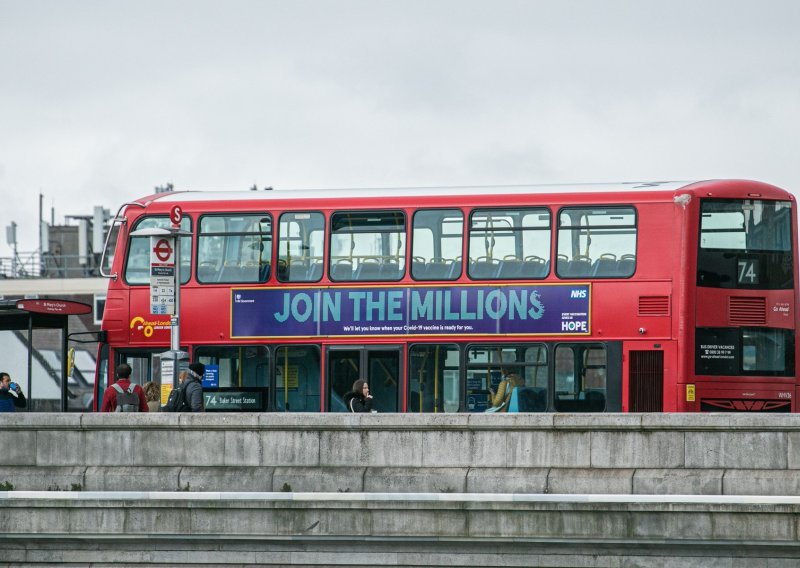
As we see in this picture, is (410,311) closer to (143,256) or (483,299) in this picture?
(483,299)

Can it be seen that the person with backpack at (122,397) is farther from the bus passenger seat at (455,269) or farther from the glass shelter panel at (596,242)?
the glass shelter panel at (596,242)

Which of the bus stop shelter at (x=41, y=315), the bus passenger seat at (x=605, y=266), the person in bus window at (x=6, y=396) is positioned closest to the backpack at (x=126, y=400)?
the person in bus window at (x=6, y=396)

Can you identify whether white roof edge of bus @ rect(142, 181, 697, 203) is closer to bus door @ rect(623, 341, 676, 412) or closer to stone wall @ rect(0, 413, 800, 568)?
bus door @ rect(623, 341, 676, 412)

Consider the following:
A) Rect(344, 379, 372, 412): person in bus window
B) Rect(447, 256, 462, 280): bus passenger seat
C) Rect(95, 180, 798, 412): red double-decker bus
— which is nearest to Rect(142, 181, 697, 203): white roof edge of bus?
Rect(95, 180, 798, 412): red double-decker bus

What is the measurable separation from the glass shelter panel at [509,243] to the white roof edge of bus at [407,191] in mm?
459

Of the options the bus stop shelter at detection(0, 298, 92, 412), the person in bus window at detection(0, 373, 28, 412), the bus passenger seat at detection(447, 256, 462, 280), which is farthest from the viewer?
the bus passenger seat at detection(447, 256, 462, 280)

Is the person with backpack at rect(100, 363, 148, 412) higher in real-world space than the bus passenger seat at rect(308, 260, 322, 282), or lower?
lower

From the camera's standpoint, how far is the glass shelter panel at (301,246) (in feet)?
80.1

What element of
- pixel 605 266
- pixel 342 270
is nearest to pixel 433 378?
pixel 342 270

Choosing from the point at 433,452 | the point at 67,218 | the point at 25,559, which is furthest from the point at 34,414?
the point at 67,218

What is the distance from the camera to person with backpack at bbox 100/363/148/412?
61.9 feet

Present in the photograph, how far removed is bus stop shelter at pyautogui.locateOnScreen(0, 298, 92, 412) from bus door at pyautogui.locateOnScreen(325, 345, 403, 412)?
14.3 ft

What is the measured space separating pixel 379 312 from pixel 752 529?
1032cm

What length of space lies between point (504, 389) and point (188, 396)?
6.34 m
